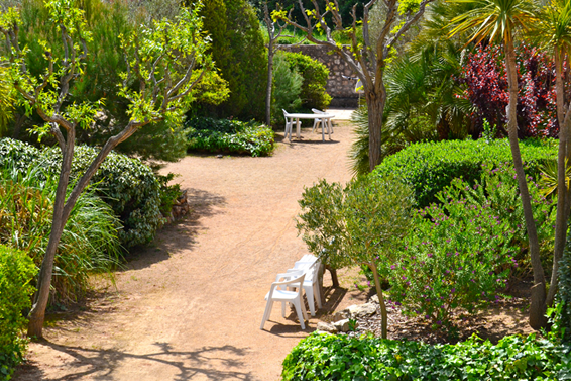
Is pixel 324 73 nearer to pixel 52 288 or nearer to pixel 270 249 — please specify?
pixel 270 249

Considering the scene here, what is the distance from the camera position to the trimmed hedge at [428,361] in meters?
3.69

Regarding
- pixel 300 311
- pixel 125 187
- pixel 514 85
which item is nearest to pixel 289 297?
pixel 300 311

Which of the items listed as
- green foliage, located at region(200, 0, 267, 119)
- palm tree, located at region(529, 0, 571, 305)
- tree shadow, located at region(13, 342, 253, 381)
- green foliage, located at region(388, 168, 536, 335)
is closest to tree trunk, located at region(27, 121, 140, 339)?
tree shadow, located at region(13, 342, 253, 381)

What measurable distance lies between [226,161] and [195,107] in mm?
3427

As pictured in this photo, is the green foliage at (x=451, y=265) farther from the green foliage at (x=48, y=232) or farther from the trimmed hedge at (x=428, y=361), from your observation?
the green foliage at (x=48, y=232)

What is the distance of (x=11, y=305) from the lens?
4.65 meters

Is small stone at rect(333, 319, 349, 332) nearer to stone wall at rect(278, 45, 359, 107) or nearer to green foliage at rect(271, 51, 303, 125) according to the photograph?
green foliage at rect(271, 51, 303, 125)

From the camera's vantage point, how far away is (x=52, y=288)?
20.4ft

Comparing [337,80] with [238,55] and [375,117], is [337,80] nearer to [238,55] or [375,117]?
[238,55]

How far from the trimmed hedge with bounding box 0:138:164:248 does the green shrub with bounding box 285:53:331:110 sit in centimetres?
1398

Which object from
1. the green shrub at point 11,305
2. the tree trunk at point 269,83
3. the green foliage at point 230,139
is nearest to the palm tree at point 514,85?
the green shrub at point 11,305

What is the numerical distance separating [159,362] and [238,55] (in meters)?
14.2

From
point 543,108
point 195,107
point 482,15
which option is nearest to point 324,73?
point 195,107

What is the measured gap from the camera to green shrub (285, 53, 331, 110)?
21953 millimetres
